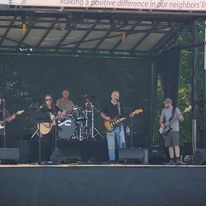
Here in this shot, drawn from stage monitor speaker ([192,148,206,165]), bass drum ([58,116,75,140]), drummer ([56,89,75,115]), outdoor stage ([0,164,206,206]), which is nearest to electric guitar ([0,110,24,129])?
drummer ([56,89,75,115])

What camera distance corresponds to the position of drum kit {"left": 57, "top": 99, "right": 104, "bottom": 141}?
548 inches

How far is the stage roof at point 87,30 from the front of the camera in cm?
1164

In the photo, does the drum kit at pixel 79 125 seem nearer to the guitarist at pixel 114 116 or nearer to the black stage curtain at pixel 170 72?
the guitarist at pixel 114 116

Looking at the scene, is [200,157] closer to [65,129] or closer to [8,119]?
[65,129]

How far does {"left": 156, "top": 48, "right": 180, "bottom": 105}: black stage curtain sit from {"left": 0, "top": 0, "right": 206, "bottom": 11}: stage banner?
335 centimetres

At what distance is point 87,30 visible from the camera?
46.2 feet

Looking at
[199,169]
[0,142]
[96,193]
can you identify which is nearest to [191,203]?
[199,169]

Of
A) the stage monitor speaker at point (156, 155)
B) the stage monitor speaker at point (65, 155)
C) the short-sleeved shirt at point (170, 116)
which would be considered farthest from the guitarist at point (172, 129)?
the stage monitor speaker at point (65, 155)

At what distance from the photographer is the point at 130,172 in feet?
32.4

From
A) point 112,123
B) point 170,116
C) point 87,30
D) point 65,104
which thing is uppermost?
point 87,30

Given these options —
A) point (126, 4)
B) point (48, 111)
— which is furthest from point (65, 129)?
point (126, 4)

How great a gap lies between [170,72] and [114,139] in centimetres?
251

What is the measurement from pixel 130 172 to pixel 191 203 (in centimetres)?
117

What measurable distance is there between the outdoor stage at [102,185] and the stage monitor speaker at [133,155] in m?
2.44
